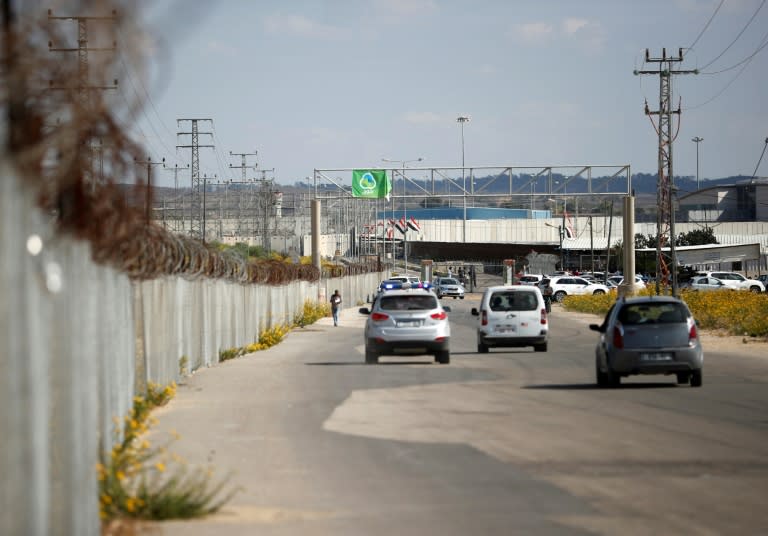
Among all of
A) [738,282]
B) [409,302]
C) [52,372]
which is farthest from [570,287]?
[52,372]

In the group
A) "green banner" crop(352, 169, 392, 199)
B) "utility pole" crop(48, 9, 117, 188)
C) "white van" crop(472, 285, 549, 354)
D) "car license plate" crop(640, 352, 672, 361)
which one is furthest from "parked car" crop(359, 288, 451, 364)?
"green banner" crop(352, 169, 392, 199)

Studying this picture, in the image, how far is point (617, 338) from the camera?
20984mm

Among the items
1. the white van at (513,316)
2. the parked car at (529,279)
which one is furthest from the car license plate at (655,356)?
the parked car at (529,279)

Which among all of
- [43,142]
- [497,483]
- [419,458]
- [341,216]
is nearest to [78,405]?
[43,142]

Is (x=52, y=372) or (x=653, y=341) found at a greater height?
(x=52, y=372)

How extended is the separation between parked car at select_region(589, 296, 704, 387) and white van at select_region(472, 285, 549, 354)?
10541mm

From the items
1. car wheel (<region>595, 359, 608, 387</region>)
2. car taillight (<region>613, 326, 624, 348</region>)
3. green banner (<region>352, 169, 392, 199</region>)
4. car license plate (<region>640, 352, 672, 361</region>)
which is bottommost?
car wheel (<region>595, 359, 608, 387</region>)

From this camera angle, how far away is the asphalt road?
31.6 feet

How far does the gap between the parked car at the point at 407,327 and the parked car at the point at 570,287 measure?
Result: 5063 cm

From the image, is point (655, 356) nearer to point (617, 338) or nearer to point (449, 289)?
point (617, 338)

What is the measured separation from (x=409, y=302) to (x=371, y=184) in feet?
152

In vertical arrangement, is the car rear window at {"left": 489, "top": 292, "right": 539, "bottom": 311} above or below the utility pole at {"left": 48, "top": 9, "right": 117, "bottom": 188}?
below

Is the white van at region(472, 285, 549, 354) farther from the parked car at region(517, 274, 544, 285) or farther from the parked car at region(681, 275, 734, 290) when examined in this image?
the parked car at region(517, 274, 544, 285)

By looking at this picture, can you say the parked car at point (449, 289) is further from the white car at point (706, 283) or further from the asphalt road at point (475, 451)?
the asphalt road at point (475, 451)
